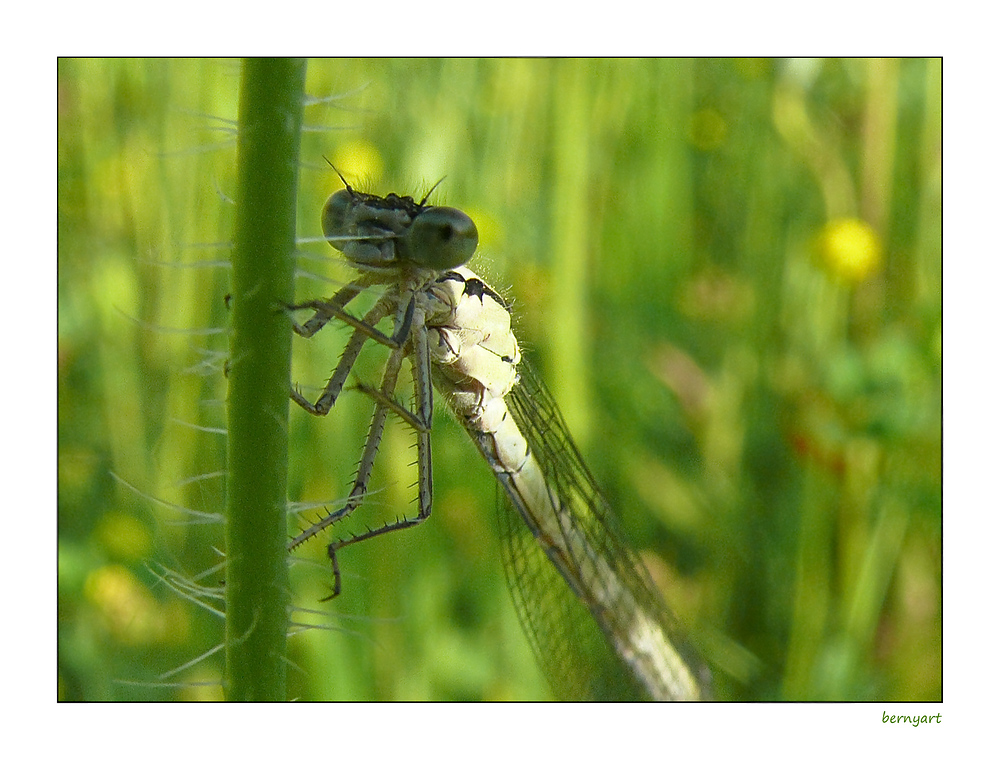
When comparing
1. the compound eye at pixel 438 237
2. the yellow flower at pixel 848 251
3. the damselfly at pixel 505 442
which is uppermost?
the yellow flower at pixel 848 251

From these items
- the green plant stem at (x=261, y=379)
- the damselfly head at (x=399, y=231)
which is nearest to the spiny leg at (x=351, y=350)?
the damselfly head at (x=399, y=231)

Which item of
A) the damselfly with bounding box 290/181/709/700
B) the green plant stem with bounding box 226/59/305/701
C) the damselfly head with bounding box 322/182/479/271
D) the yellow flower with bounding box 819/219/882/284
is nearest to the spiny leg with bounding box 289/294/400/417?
the damselfly with bounding box 290/181/709/700

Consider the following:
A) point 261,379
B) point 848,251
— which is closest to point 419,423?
→ point 261,379

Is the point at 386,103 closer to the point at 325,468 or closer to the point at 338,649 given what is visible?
the point at 325,468

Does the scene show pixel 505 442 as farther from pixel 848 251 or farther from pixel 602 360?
pixel 848 251

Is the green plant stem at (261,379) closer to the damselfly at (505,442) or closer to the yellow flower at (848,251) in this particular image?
the damselfly at (505,442)

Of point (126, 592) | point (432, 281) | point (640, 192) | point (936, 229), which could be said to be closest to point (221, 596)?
point (432, 281)
